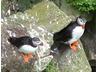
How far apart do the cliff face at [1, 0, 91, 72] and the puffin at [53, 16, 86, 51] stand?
0.12 meters

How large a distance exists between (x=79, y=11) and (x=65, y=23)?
0.91 m

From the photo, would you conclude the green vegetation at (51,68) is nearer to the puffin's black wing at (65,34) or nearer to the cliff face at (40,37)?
the cliff face at (40,37)

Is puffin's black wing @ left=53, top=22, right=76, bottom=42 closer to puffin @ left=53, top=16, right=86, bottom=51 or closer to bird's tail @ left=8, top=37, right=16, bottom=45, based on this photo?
→ puffin @ left=53, top=16, right=86, bottom=51

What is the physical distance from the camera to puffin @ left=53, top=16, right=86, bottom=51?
5516 mm

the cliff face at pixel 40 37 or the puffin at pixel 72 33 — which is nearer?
the cliff face at pixel 40 37

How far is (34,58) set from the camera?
4.93 metres

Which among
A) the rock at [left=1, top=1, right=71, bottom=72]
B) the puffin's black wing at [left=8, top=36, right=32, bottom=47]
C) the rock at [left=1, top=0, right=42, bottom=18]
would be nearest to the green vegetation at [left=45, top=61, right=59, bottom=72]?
the rock at [left=1, top=1, right=71, bottom=72]

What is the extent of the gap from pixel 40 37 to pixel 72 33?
26.3 inches

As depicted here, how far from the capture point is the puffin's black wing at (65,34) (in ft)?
18.3

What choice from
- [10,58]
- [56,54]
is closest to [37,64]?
[10,58]

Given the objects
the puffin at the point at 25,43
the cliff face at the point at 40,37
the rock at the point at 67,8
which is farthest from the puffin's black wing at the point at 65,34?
the puffin at the point at 25,43

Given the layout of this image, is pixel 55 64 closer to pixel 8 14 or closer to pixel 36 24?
pixel 36 24

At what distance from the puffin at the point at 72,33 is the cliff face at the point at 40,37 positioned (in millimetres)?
121

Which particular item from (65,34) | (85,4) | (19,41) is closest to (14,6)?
(65,34)
